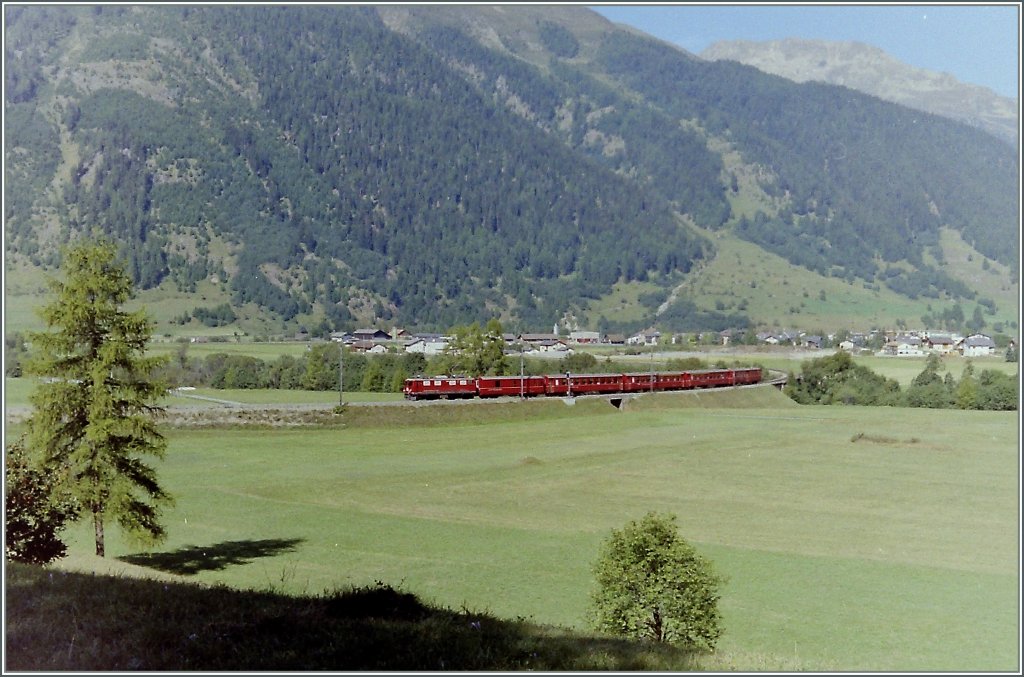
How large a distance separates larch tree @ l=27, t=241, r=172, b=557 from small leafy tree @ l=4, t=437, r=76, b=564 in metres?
0.19

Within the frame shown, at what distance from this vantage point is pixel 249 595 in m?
10.7

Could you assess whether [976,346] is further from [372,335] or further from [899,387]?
[372,335]

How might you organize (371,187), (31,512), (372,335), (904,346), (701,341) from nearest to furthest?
(31,512) < (372,335) < (904,346) < (701,341) < (371,187)

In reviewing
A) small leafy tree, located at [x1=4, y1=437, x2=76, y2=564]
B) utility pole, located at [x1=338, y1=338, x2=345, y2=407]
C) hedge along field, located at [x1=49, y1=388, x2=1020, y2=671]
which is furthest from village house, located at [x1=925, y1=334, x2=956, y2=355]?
small leafy tree, located at [x1=4, y1=437, x2=76, y2=564]

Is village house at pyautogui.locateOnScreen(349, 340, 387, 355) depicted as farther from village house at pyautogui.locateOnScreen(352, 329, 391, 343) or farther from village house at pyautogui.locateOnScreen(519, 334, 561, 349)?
village house at pyautogui.locateOnScreen(519, 334, 561, 349)

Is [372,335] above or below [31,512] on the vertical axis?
above

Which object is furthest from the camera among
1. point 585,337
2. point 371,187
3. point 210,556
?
point 371,187

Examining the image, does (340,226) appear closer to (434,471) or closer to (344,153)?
(344,153)

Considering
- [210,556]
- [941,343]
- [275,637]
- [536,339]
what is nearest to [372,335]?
[536,339]

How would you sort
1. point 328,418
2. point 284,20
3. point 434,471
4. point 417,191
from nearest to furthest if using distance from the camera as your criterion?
point 434,471, point 328,418, point 417,191, point 284,20

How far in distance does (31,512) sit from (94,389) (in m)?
2.11

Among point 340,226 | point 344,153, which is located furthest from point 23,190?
point 344,153

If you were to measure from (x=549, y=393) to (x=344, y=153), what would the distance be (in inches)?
2939

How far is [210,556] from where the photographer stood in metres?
16.1
